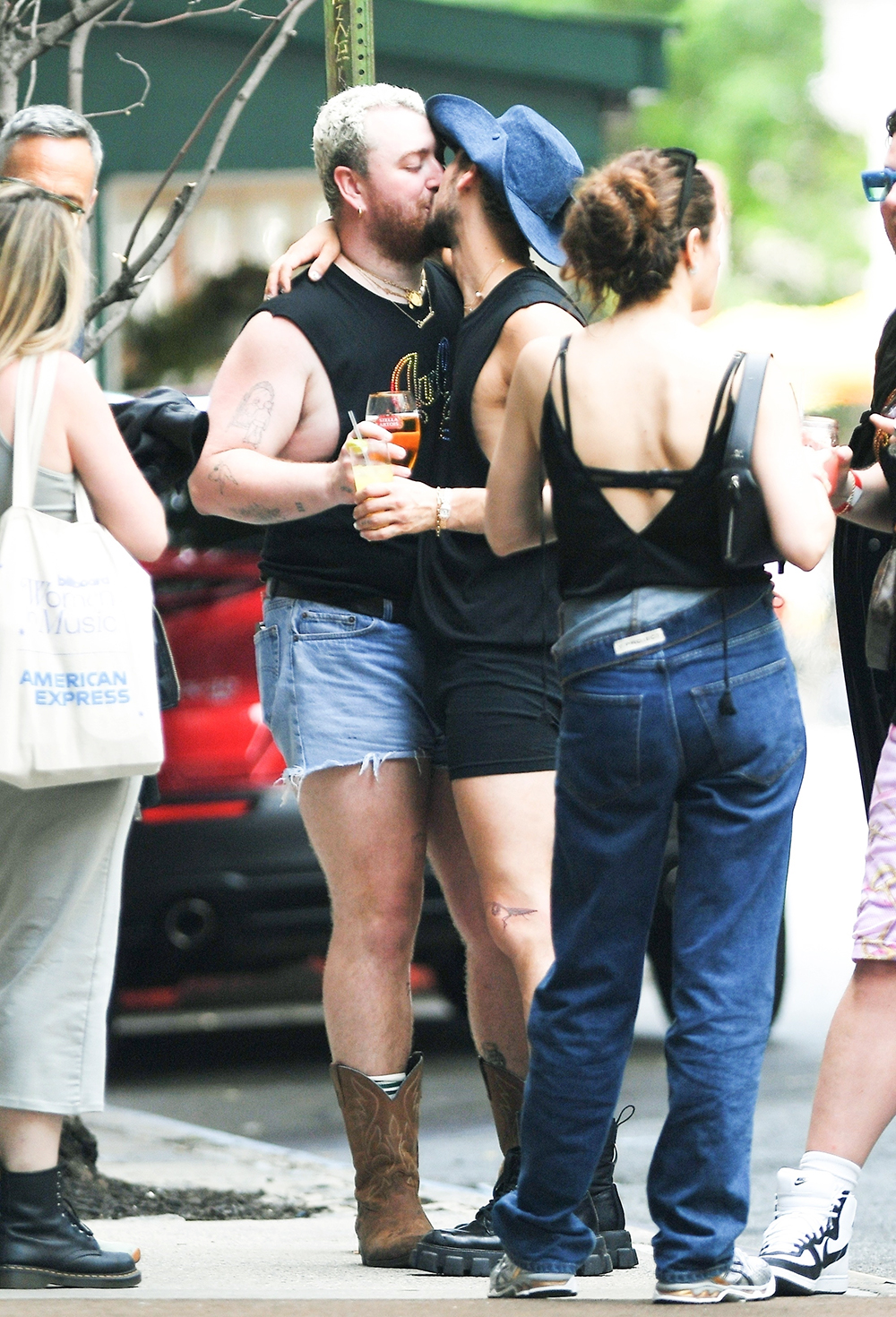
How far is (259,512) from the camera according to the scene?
4219 millimetres

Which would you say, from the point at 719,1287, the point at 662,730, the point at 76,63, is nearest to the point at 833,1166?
the point at 719,1287

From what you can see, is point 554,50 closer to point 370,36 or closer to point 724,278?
point 370,36

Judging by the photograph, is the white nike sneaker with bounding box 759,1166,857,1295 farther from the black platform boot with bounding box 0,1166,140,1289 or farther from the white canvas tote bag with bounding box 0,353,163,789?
the white canvas tote bag with bounding box 0,353,163,789

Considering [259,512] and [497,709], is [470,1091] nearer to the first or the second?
[497,709]

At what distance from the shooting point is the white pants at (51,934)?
12.3 feet

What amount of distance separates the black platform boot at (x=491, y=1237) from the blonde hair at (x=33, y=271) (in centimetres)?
172

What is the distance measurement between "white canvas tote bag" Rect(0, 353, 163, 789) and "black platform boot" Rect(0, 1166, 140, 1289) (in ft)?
2.52

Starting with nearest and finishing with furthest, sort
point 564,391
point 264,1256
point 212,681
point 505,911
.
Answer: point 564,391 < point 505,911 < point 264,1256 < point 212,681

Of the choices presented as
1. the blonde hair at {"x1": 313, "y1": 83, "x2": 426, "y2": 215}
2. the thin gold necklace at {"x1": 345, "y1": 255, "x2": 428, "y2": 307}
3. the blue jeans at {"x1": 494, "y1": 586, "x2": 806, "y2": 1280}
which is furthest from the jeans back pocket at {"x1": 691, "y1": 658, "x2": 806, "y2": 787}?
the blonde hair at {"x1": 313, "y1": 83, "x2": 426, "y2": 215}

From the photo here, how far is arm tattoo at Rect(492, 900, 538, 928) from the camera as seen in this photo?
4039 mm

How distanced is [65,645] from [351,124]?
1.41 m

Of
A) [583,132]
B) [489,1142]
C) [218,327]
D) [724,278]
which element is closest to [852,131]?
[724,278]

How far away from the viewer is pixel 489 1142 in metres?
6.34

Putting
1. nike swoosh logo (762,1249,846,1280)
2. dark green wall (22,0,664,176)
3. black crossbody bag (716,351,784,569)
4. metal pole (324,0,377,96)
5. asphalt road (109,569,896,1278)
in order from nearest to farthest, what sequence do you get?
black crossbody bag (716,351,784,569), nike swoosh logo (762,1249,846,1280), metal pole (324,0,377,96), asphalt road (109,569,896,1278), dark green wall (22,0,664,176)
